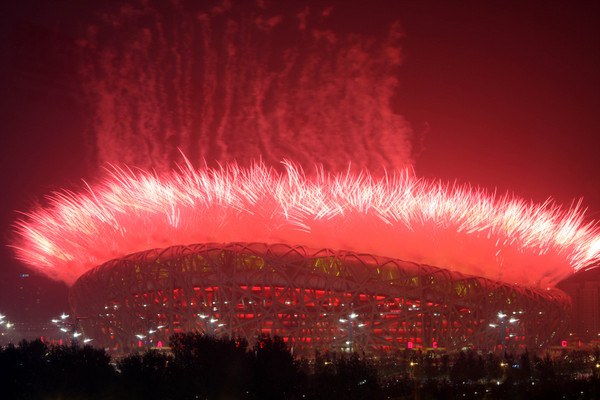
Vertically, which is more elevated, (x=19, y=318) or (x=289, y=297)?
(x=19, y=318)

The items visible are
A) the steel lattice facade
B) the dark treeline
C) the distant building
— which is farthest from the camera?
the distant building

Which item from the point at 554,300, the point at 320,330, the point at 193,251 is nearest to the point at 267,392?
the point at 320,330

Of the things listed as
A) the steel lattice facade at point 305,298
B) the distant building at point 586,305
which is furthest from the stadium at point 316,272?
the distant building at point 586,305

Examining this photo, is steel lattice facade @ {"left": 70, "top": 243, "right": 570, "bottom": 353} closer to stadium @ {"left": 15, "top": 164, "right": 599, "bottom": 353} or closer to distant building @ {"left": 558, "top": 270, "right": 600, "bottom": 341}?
stadium @ {"left": 15, "top": 164, "right": 599, "bottom": 353}

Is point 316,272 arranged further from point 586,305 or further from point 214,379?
point 586,305

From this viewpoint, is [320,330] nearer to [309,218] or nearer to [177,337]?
[309,218]

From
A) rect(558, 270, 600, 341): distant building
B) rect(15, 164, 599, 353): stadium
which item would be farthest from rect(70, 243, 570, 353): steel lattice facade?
rect(558, 270, 600, 341): distant building

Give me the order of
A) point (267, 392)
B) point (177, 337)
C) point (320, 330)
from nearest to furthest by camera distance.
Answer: point (267, 392)
point (177, 337)
point (320, 330)
